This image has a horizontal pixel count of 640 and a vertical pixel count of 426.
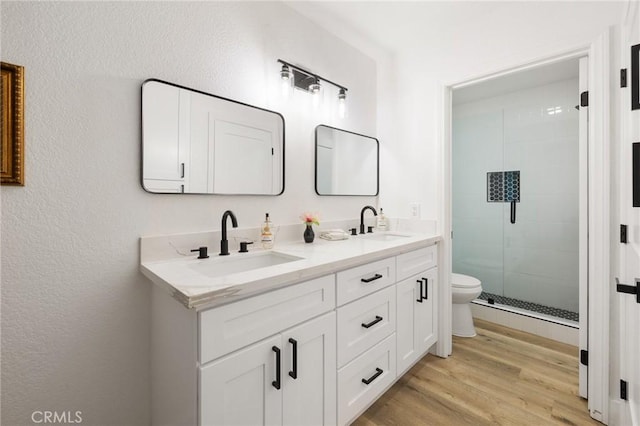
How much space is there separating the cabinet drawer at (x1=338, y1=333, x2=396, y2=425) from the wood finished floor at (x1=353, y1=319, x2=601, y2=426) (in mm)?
149

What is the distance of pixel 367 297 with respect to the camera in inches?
56.4

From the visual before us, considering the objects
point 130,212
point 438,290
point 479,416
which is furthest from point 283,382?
point 438,290

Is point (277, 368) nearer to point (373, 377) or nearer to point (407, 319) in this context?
point (373, 377)

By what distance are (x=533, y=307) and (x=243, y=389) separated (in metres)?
3.07

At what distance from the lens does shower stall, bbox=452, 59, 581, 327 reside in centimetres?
271

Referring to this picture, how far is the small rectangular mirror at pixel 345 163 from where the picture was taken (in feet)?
6.68

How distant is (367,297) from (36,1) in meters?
1.79

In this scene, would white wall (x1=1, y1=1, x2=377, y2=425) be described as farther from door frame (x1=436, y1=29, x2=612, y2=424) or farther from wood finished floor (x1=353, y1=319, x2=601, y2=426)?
door frame (x1=436, y1=29, x2=612, y2=424)

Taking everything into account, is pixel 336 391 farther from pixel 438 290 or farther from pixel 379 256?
pixel 438 290

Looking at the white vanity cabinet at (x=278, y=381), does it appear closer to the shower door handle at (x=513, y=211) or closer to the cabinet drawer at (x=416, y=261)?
the cabinet drawer at (x=416, y=261)

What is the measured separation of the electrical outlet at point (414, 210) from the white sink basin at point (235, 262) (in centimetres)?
127

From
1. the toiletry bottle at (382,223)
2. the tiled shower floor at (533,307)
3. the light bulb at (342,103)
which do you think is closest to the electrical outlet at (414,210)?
the toiletry bottle at (382,223)

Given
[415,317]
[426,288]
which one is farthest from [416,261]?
[415,317]

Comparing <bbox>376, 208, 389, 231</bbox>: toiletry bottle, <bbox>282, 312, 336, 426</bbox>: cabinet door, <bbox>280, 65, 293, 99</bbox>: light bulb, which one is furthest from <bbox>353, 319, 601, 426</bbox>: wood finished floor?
<bbox>280, 65, 293, 99</bbox>: light bulb
